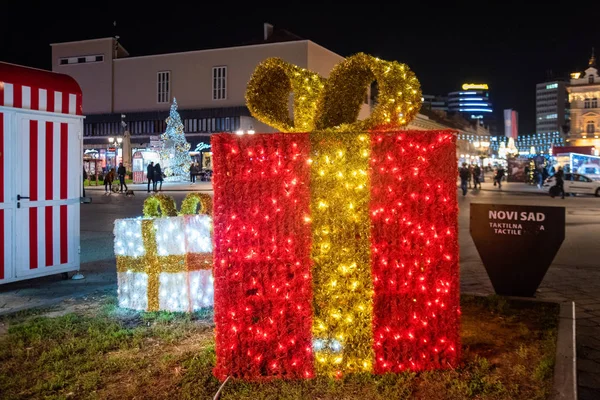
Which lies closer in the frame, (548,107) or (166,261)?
(166,261)

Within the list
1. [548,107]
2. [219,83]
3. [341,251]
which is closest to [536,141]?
[548,107]

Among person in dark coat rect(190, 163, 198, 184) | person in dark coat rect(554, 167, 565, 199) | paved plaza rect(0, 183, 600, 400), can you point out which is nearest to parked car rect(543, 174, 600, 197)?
person in dark coat rect(554, 167, 565, 199)

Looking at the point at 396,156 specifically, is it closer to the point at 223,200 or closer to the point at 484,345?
the point at 223,200

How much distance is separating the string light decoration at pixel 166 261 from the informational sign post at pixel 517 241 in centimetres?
343

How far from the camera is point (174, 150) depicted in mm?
43938

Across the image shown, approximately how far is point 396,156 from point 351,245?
78 centimetres

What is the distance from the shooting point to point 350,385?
13.7 feet

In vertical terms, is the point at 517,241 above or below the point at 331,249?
below

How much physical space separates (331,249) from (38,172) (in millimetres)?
5430

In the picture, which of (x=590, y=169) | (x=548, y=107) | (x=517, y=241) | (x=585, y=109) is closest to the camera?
(x=517, y=241)

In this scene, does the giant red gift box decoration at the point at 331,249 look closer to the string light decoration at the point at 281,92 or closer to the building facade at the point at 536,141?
the string light decoration at the point at 281,92

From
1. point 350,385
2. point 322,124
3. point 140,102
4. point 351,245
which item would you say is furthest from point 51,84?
point 140,102

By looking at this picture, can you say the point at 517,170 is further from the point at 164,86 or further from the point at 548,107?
the point at 548,107

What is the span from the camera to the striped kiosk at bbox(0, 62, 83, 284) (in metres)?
7.48
